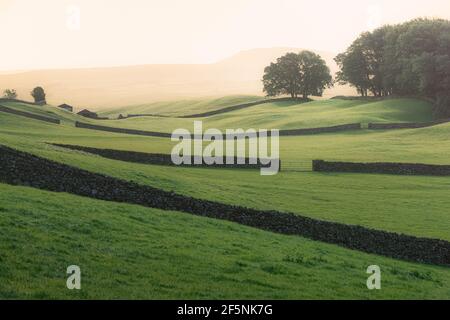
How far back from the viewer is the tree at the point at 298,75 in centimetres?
13100

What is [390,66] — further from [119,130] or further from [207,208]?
[207,208]

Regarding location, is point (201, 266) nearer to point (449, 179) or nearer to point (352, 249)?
point (352, 249)

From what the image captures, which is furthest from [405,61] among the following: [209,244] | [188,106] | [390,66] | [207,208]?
[209,244]

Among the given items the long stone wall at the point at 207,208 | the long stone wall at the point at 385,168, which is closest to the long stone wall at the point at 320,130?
the long stone wall at the point at 385,168

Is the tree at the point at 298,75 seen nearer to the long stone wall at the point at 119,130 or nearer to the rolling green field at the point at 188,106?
the rolling green field at the point at 188,106

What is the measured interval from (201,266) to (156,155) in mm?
27652

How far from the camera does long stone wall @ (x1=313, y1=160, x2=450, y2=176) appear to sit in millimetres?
46312

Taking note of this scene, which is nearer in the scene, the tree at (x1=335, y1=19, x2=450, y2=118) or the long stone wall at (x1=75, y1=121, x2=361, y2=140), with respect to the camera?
the long stone wall at (x1=75, y1=121, x2=361, y2=140)

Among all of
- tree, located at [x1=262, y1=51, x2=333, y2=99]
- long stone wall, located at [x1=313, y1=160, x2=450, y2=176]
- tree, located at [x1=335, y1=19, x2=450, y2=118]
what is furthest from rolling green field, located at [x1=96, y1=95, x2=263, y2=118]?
long stone wall, located at [x1=313, y1=160, x2=450, y2=176]

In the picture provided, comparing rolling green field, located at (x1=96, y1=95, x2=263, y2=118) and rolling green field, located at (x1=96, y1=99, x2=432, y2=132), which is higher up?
rolling green field, located at (x1=96, y1=95, x2=263, y2=118)

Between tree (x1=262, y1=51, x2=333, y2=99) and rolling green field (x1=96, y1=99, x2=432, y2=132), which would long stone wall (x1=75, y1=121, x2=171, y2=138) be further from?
tree (x1=262, y1=51, x2=333, y2=99)

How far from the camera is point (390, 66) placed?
104 meters

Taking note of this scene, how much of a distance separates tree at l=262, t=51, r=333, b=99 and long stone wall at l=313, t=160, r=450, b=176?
86.3 meters
